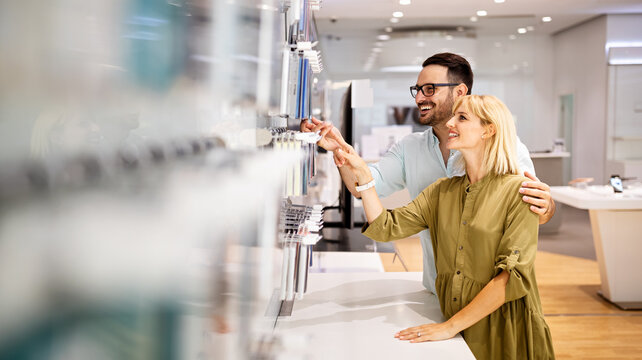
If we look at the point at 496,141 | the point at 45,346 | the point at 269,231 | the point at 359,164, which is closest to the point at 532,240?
the point at 496,141

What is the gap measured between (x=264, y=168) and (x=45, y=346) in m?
0.79

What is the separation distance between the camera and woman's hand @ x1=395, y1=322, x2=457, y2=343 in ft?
4.95

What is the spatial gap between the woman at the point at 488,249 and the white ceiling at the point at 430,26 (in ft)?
17.8

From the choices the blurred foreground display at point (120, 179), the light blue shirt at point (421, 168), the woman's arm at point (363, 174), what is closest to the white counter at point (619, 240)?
the light blue shirt at point (421, 168)

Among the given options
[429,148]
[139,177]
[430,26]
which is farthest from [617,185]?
[139,177]

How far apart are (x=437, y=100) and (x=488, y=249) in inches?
27.5

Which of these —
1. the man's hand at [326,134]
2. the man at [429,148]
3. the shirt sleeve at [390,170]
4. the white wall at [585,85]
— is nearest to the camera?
the man's hand at [326,134]

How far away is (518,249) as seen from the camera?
5.20 ft

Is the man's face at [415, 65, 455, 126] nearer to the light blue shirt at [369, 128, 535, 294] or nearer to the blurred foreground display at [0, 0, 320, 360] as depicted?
the light blue shirt at [369, 128, 535, 294]

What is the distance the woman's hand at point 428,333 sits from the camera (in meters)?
1.51

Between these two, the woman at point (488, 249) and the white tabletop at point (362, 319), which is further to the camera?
the woman at point (488, 249)

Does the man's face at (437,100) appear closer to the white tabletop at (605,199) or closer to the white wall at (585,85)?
the white tabletop at (605,199)

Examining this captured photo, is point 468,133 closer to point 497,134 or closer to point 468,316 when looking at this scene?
point 497,134

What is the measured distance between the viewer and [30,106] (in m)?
0.32
